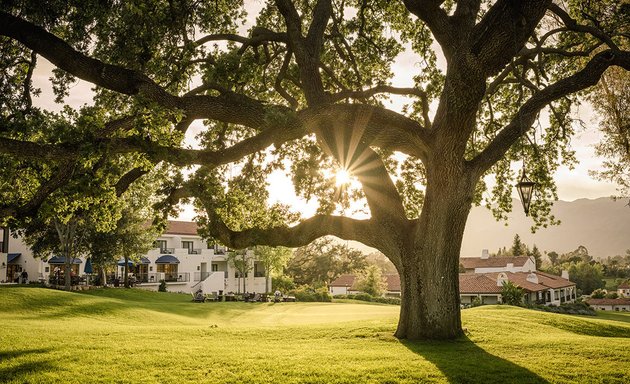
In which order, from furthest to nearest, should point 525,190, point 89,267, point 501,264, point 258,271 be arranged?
point 501,264 → point 258,271 → point 89,267 → point 525,190

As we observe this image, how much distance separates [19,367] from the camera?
9914 mm

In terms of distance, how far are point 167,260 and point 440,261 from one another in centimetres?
5424

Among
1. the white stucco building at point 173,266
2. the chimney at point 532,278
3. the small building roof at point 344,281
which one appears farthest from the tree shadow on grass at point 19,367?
the chimney at point 532,278

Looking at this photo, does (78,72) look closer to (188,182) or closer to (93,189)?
(93,189)

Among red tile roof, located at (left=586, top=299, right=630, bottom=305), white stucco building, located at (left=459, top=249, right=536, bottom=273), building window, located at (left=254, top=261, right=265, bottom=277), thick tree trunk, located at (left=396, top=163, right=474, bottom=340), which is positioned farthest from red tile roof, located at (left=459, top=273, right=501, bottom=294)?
thick tree trunk, located at (left=396, top=163, right=474, bottom=340)

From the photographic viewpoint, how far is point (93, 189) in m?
10.3

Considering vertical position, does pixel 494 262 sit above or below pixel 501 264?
above

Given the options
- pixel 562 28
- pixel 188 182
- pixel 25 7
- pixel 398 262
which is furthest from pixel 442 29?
pixel 25 7

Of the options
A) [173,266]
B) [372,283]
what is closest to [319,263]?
[372,283]

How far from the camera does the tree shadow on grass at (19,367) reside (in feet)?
29.8

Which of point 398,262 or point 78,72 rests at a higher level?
point 78,72

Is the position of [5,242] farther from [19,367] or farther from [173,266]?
[19,367]

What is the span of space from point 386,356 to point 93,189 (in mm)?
7395

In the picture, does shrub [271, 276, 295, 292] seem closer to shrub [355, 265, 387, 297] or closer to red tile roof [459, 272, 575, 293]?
shrub [355, 265, 387, 297]
